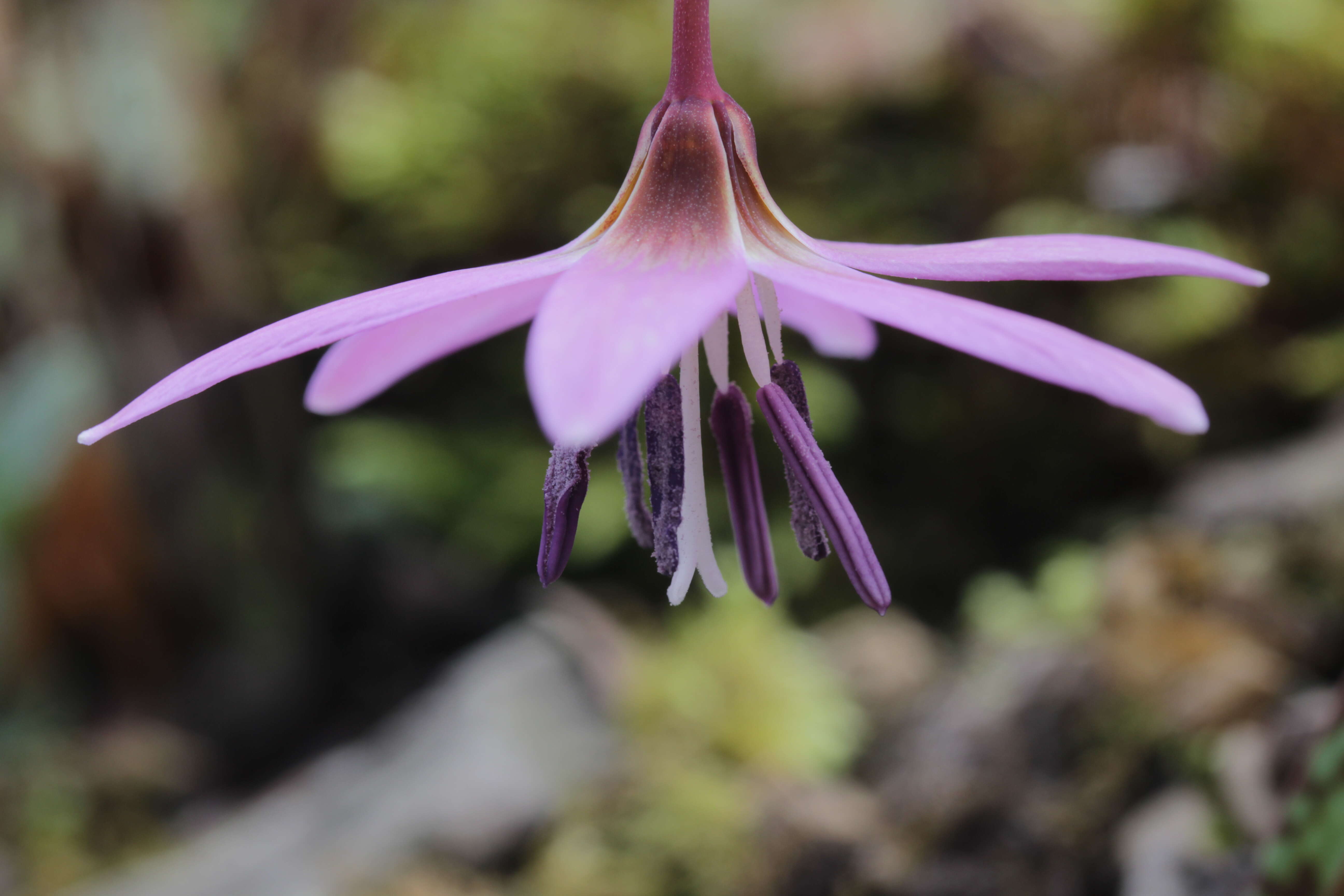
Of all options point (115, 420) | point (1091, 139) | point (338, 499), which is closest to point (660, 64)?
point (1091, 139)

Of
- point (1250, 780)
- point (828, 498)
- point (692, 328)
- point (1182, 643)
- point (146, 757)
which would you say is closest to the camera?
point (692, 328)

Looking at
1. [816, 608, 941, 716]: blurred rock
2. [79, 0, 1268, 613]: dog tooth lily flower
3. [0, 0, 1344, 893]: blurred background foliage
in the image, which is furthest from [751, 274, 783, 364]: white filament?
[0, 0, 1344, 893]: blurred background foliage

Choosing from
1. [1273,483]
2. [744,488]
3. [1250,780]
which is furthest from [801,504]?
[1273,483]

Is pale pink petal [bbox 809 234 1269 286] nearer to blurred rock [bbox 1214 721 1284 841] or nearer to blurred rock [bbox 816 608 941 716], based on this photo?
blurred rock [bbox 1214 721 1284 841]

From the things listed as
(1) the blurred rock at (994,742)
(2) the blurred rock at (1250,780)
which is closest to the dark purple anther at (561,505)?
(2) the blurred rock at (1250,780)

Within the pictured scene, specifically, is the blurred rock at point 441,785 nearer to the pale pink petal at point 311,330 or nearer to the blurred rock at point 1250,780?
the blurred rock at point 1250,780

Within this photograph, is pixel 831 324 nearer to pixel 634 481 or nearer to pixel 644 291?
pixel 634 481
